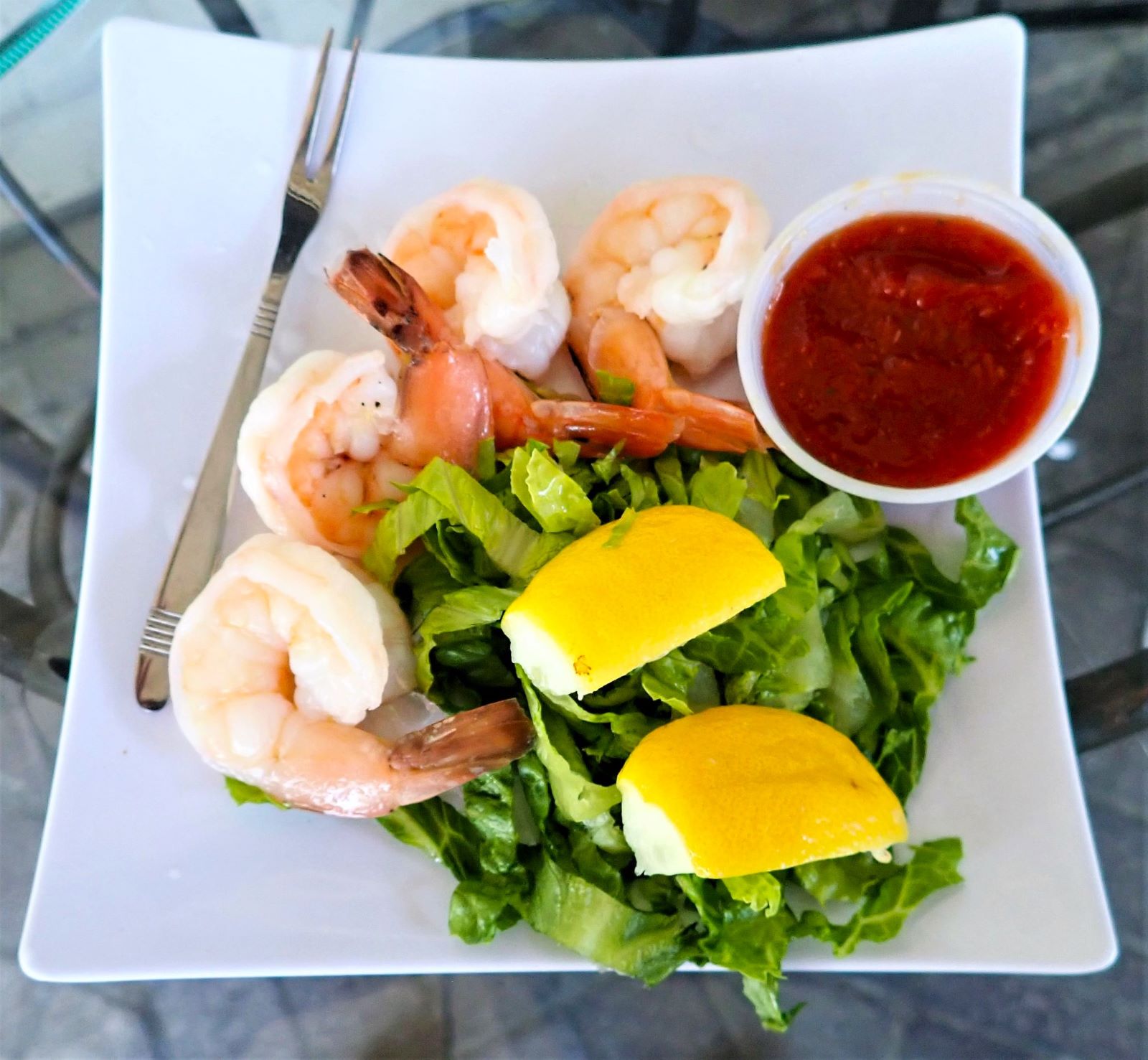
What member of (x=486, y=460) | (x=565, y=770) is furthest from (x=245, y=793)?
(x=486, y=460)

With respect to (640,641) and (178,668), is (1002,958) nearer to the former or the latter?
(640,641)

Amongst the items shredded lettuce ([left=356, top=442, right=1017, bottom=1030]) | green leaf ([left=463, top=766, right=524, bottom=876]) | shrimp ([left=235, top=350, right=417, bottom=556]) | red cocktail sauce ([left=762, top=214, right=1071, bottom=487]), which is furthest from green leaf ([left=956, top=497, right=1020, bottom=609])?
shrimp ([left=235, top=350, right=417, bottom=556])

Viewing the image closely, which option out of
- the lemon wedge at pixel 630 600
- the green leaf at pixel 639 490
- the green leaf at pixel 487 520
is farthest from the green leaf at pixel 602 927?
the green leaf at pixel 639 490

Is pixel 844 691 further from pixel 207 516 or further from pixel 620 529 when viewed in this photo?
pixel 207 516

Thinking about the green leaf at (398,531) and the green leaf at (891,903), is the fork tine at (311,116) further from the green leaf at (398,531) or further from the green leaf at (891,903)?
the green leaf at (891,903)

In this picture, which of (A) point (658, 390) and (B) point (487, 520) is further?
(A) point (658, 390)

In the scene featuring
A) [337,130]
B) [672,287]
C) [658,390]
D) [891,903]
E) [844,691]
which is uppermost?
[337,130]

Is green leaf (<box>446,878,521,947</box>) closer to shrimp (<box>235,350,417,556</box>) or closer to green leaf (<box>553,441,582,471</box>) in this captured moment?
shrimp (<box>235,350,417,556</box>)

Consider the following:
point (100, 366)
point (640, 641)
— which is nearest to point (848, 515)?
point (640, 641)
